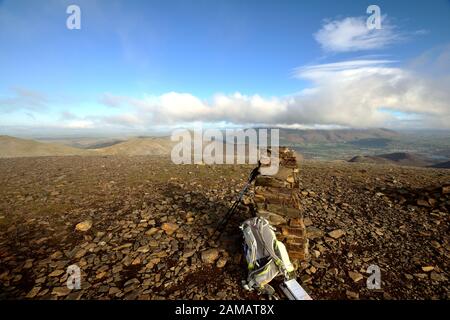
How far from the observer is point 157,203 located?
9227 millimetres

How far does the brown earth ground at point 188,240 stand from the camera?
A: 4.90 m

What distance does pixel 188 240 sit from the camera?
663 centimetres

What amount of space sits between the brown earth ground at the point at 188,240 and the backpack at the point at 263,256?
0.32 m

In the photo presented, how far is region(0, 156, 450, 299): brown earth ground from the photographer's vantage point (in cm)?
490
